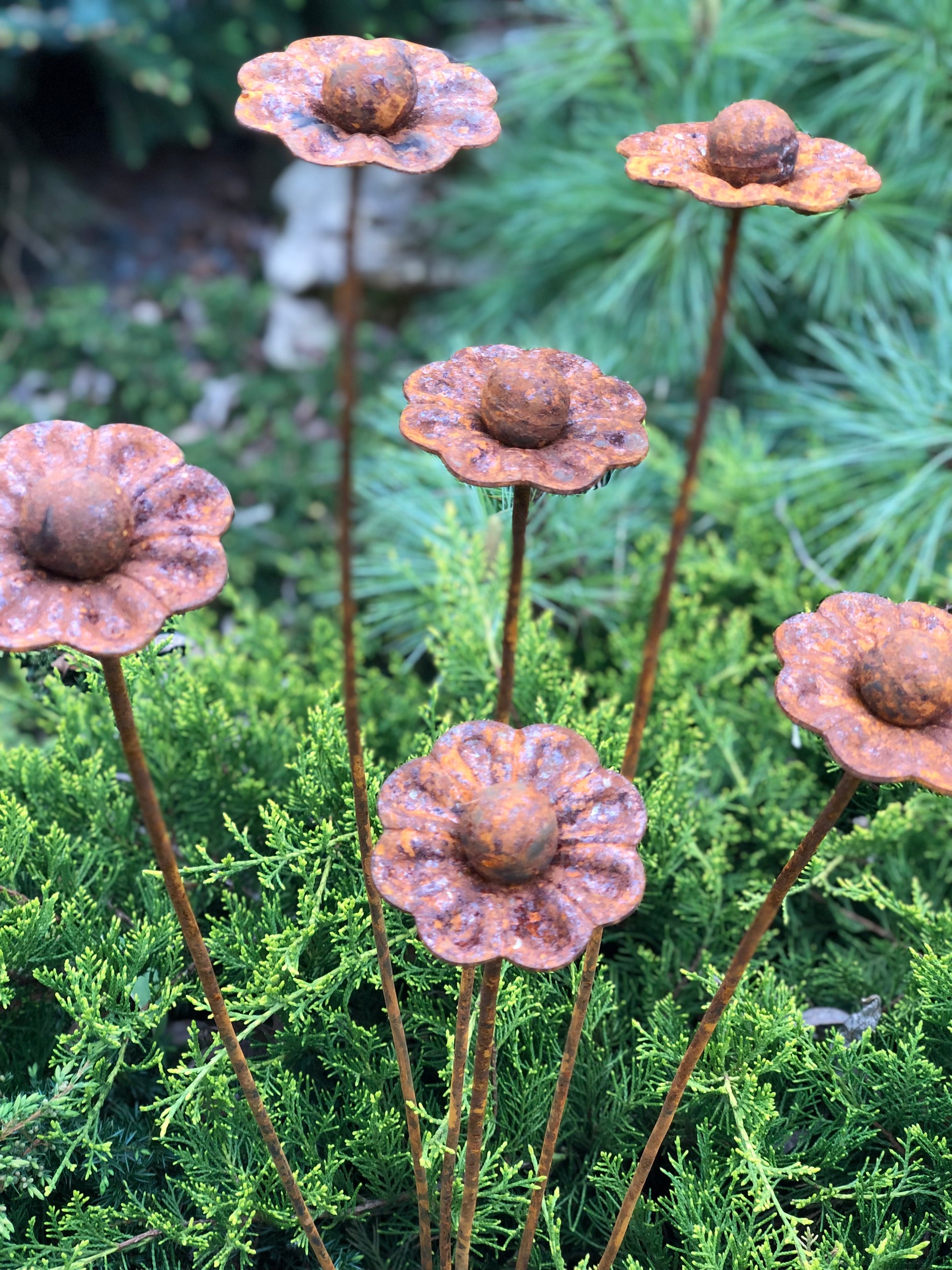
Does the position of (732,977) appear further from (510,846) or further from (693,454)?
(693,454)

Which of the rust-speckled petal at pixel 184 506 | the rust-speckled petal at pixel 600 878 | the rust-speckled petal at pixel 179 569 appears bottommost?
the rust-speckled petal at pixel 600 878

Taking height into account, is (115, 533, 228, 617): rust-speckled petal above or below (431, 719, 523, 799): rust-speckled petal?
above

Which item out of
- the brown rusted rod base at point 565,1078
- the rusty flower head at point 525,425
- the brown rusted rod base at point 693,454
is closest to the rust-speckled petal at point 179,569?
the rusty flower head at point 525,425

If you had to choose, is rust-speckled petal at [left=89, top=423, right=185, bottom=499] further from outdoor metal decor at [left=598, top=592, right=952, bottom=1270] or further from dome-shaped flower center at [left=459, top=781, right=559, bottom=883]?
outdoor metal decor at [left=598, top=592, right=952, bottom=1270]

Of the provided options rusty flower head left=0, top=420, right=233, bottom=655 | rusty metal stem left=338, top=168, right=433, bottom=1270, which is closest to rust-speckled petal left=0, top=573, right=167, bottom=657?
rusty flower head left=0, top=420, right=233, bottom=655

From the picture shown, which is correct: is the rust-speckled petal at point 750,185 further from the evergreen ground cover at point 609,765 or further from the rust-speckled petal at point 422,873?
the rust-speckled petal at point 422,873

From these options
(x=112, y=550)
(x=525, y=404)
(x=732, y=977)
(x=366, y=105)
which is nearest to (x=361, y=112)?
(x=366, y=105)

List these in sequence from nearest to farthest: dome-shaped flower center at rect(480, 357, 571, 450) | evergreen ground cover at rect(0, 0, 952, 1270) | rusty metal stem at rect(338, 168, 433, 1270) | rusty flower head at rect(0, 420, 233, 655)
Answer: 1. rusty metal stem at rect(338, 168, 433, 1270)
2. rusty flower head at rect(0, 420, 233, 655)
3. dome-shaped flower center at rect(480, 357, 571, 450)
4. evergreen ground cover at rect(0, 0, 952, 1270)
